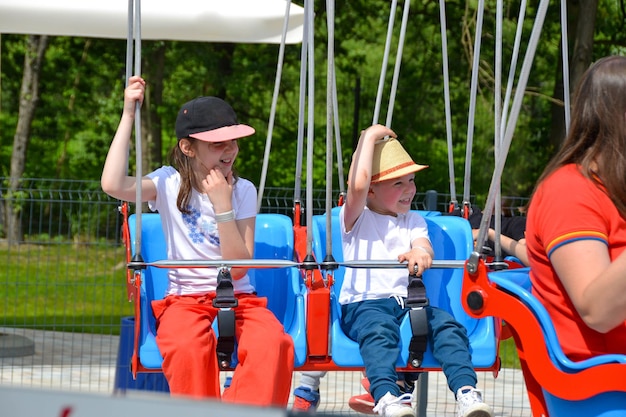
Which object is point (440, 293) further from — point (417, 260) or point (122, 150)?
point (122, 150)

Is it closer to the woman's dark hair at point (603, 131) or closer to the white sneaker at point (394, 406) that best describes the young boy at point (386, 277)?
the white sneaker at point (394, 406)

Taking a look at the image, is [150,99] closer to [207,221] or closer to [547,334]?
[207,221]

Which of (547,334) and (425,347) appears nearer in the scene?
(547,334)

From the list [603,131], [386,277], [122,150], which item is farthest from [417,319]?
[603,131]

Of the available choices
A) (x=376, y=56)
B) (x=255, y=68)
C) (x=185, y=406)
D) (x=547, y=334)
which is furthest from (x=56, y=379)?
(x=376, y=56)

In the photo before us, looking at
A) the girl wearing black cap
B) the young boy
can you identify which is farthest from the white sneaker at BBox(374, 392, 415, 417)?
the girl wearing black cap

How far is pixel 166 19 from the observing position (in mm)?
6477

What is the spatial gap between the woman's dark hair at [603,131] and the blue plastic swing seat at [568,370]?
1.00 ft

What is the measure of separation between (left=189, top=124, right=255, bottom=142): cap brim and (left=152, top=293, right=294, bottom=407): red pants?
0.62 metres

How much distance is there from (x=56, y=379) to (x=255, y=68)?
7358 mm

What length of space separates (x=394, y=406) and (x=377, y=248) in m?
0.87

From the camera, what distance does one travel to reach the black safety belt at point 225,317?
3723 mm

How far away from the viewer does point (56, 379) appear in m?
6.91

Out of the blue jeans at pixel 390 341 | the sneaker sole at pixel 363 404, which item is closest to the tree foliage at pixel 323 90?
the sneaker sole at pixel 363 404
